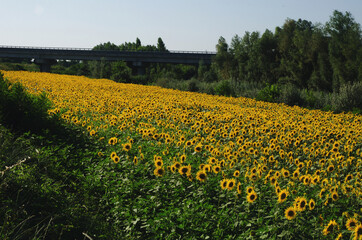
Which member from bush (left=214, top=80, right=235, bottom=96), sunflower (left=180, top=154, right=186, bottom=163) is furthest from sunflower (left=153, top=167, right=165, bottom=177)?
bush (left=214, top=80, right=235, bottom=96)

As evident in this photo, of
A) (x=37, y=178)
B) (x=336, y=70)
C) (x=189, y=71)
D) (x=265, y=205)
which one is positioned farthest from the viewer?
(x=189, y=71)

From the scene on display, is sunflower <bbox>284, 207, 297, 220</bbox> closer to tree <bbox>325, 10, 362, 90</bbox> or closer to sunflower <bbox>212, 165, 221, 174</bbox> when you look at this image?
sunflower <bbox>212, 165, 221, 174</bbox>

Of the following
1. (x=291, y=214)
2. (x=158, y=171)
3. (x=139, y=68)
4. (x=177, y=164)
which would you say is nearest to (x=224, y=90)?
(x=177, y=164)

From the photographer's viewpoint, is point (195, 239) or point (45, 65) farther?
point (45, 65)

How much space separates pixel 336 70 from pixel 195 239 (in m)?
30.6

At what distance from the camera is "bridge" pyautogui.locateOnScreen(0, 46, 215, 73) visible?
2717 inches

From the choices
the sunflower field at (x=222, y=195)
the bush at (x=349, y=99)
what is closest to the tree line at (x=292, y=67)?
the bush at (x=349, y=99)

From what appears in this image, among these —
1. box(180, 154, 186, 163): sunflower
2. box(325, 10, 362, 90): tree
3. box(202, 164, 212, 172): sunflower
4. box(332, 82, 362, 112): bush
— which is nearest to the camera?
box(202, 164, 212, 172): sunflower

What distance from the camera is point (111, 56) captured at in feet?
230

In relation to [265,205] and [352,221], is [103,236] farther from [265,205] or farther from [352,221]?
[352,221]

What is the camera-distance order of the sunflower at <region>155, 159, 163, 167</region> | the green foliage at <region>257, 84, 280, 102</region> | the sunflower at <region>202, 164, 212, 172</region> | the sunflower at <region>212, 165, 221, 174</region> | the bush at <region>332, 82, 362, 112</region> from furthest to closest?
the green foliage at <region>257, 84, 280, 102</region>, the bush at <region>332, 82, 362, 112</region>, the sunflower at <region>155, 159, 163, 167</region>, the sunflower at <region>212, 165, 221, 174</region>, the sunflower at <region>202, 164, 212, 172</region>

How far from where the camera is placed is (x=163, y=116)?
10.8 metres

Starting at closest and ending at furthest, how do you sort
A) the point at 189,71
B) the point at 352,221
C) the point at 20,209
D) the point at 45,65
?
the point at 352,221 < the point at 20,209 < the point at 45,65 < the point at 189,71

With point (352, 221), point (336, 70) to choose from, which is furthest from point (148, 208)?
point (336, 70)
